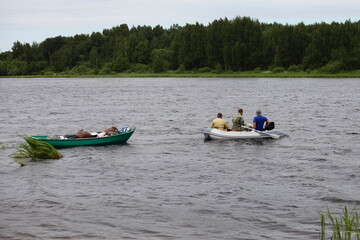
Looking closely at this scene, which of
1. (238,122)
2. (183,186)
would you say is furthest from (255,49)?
Answer: (183,186)

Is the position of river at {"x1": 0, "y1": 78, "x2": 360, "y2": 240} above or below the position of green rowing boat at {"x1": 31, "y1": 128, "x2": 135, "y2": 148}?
below

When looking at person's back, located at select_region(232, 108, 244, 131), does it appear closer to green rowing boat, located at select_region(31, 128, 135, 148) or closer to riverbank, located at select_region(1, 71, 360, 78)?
green rowing boat, located at select_region(31, 128, 135, 148)

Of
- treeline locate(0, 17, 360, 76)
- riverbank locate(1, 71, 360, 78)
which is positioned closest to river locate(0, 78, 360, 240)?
riverbank locate(1, 71, 360, 78)

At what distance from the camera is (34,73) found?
19900 cm

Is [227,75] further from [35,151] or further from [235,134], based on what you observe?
[35,151]

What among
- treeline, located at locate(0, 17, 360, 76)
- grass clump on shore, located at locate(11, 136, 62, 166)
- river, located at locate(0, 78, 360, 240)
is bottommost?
river, located at locate(0, 78, 360, 240)

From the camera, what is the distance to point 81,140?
2842cm

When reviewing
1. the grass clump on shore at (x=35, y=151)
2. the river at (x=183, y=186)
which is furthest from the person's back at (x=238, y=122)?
the grass clump on shore at (x=35, y=151)

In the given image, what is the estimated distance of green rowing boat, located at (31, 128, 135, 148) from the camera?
27.9 metres

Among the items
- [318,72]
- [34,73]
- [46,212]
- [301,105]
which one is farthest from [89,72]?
[46,212]

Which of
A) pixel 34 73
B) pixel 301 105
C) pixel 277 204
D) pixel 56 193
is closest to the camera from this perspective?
pixel 277 204

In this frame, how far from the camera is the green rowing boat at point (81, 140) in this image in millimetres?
27938

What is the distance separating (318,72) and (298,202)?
117m

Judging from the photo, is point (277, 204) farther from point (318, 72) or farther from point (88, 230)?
point (318, 72)
